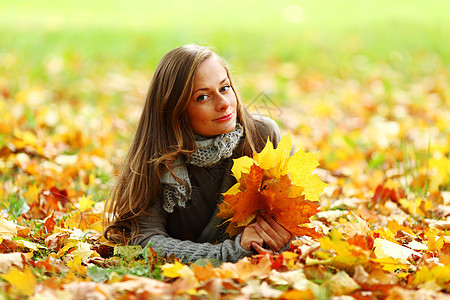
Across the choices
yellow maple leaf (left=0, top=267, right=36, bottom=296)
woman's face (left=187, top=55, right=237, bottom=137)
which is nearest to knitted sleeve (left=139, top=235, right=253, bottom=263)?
woman's face (left=187, top=55, right=237, bottom=137)

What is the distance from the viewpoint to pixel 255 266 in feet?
5.88

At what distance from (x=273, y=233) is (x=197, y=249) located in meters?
0.33

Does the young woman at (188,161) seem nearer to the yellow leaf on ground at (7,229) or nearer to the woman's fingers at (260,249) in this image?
the woman's fingers at (260,249)

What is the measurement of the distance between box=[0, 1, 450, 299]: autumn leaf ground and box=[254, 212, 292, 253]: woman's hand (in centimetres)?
9

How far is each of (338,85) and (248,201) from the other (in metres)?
4.45

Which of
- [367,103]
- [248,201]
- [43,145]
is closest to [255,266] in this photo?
[248,201]

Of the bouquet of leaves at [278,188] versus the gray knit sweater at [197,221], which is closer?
the bouquet of leaves at [278,188]

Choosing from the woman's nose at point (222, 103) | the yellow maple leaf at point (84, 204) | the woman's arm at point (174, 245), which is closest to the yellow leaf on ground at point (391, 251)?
the woman's arm at point (174, 245)

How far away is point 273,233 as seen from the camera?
2.07 meters

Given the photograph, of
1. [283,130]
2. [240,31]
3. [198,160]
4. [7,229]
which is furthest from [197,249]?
[240,31]

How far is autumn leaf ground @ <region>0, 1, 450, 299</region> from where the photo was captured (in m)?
1.76

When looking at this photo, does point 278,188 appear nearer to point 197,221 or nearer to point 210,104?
point 210,104

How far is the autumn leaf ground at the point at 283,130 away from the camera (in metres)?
1.76

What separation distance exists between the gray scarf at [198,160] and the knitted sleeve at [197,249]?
0.52 ft
